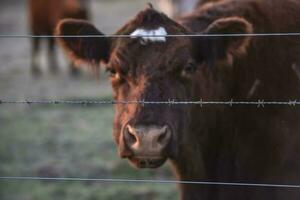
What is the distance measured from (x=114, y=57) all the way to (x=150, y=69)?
321 mm

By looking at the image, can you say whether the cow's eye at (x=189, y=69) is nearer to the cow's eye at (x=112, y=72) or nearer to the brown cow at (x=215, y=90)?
the brown cow at (x=215, y=90)

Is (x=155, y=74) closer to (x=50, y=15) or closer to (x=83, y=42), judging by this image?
(x=83, y=42)

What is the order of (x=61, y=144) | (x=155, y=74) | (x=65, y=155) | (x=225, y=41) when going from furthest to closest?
(x=61, y=144)
(x=65, y=155)
(x=225, y=41)
(x=155, y=74)

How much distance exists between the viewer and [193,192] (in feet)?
16.1

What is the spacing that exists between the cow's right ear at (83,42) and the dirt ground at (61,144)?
7.38ft

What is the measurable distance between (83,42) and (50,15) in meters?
11.4

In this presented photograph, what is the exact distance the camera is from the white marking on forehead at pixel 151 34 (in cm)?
452

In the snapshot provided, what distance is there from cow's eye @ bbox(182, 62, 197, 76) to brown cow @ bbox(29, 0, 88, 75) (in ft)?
36.6

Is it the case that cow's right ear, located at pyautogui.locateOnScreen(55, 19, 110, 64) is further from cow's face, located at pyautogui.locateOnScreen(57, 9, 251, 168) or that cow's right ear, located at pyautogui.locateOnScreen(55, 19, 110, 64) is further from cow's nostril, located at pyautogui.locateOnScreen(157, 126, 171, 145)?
cow's nostril, located at pyautogui.locateOnScreen(157, 126, 171, 145)

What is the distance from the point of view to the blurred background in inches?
286

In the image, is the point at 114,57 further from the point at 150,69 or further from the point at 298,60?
the point at 298,60

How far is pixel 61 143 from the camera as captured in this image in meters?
8.98

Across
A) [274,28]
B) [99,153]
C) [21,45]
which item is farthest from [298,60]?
[21,45]

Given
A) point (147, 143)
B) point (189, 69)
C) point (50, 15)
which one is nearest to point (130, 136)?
point (147, 143)
